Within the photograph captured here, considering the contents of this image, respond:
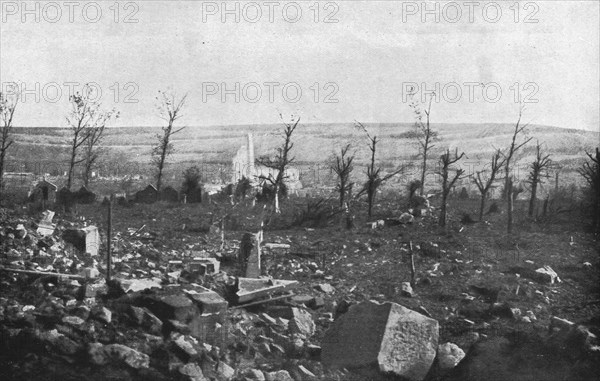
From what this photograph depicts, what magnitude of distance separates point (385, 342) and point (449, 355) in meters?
1.09

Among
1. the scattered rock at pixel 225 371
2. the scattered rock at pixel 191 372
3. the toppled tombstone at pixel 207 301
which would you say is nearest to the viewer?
the scattered rock at pixel 191 372

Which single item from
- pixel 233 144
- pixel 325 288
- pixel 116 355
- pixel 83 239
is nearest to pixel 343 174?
pixel 233 144

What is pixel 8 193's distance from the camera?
1845 centimetres

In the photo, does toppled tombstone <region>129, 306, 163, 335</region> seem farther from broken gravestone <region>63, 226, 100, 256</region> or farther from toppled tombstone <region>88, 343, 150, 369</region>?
broken gravestone <region>63, 226, 100, 256</region>

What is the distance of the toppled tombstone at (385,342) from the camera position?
6500 mm

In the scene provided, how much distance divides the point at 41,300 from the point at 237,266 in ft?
14.2

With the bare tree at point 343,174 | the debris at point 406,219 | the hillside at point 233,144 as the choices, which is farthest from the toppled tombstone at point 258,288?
the bare tree at point 343,174

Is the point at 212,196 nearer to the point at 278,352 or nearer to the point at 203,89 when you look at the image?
the point at 203,89

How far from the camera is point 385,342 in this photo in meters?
6.52

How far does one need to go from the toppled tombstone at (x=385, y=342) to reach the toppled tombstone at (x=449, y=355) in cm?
19

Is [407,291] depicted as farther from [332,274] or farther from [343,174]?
[343,174]

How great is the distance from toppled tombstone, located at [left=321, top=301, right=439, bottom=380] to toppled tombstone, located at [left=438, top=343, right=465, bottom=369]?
0.19m

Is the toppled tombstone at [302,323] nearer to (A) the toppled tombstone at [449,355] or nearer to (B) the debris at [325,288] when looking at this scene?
(B) the debris at [325,288]

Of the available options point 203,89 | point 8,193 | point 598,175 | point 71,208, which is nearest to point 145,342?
point 203,89
